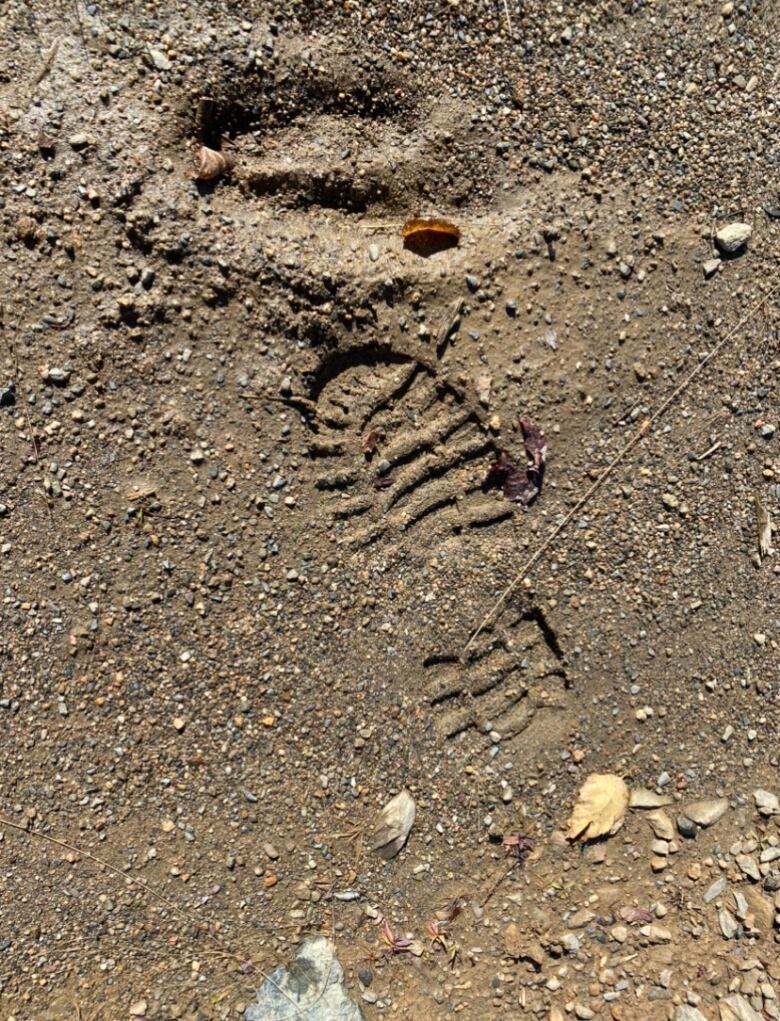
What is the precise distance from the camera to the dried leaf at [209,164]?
254cm

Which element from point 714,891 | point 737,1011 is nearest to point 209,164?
point 714,891

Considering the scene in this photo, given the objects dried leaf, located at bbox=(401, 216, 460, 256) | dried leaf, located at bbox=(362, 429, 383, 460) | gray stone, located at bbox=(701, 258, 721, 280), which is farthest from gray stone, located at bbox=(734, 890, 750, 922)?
dried leaf, located at bbox=(401, 216, 460, 256)

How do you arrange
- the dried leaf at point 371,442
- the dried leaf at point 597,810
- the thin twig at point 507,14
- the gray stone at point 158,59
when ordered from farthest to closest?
the dried leaf at point 597,810 → the dried leaf at point 371,442 → the thin twig at point 507,14 → the gray stone at point 158,59

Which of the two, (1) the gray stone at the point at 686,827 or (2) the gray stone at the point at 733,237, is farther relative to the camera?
(1) the gray stone at the point at 686,827

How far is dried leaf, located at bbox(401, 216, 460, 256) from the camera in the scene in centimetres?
270

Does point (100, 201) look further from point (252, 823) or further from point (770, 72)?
point (770, 72)

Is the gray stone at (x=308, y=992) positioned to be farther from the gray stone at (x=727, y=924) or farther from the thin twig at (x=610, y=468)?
the gray stone at (x=727, y=924)

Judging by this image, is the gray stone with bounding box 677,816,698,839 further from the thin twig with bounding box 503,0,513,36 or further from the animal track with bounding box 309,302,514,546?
the thin twig with bounding box 503,0,513,36

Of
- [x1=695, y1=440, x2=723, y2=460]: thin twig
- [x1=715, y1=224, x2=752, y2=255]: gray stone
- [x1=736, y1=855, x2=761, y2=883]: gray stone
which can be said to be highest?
[x1=715, y1=224, x2=752, y2=255]: gray stone

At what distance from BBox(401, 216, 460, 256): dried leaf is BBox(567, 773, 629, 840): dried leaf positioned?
207 centimetres

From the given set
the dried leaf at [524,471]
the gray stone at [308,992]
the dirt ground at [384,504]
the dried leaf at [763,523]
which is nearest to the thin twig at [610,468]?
the dirt ground at [384,504]

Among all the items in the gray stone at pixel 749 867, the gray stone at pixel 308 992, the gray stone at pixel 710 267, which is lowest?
the gray stone at pixel 308 992

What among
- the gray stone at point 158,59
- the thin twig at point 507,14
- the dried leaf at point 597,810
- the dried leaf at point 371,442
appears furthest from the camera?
the dried leaf at point 597,810

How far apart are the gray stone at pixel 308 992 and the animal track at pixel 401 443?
1.52m
